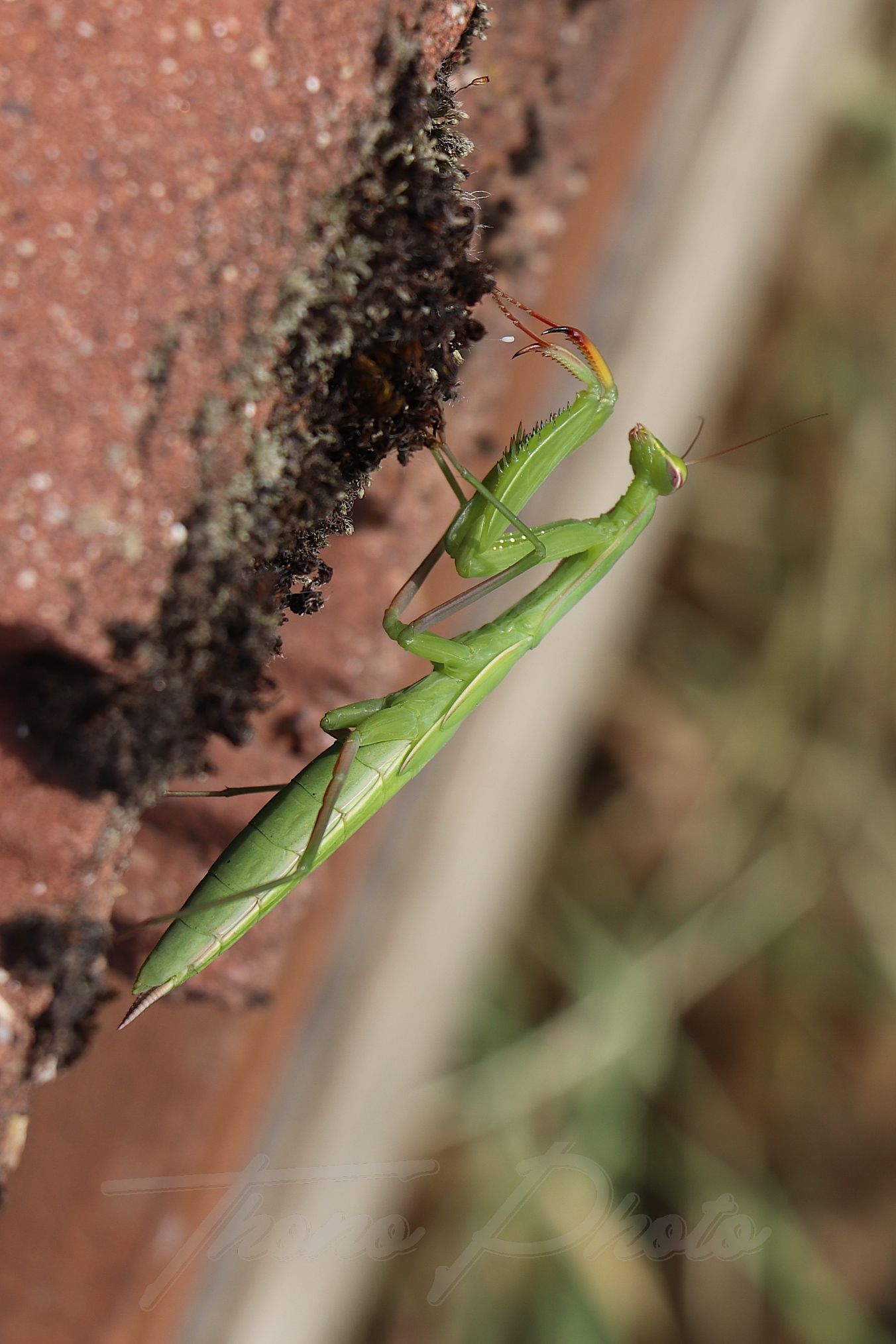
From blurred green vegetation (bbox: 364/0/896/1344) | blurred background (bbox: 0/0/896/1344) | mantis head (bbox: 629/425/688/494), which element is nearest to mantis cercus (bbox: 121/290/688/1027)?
mantis head (bbox: 629/425/688/494)

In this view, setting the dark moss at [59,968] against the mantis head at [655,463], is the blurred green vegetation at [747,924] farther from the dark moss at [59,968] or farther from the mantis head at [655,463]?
the dark moss at [59,968]

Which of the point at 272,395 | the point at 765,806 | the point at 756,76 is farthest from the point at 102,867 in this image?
the point at 765,806

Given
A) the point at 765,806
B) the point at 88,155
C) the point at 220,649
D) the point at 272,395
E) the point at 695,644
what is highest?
the point at 88,155

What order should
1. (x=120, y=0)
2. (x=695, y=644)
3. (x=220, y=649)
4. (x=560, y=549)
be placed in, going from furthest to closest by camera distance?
(x=695, y=644), (x=560, y=549), (x=220, y=649), (x=120, y=0)

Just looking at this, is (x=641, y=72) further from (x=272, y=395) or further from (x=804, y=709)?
(x=804, y=709)

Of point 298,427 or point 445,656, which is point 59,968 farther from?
point 445,656

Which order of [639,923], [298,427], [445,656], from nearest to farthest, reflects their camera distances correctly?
[298,427] < [445,656] < [639,923]

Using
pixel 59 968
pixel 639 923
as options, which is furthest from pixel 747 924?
pixel 59 968
